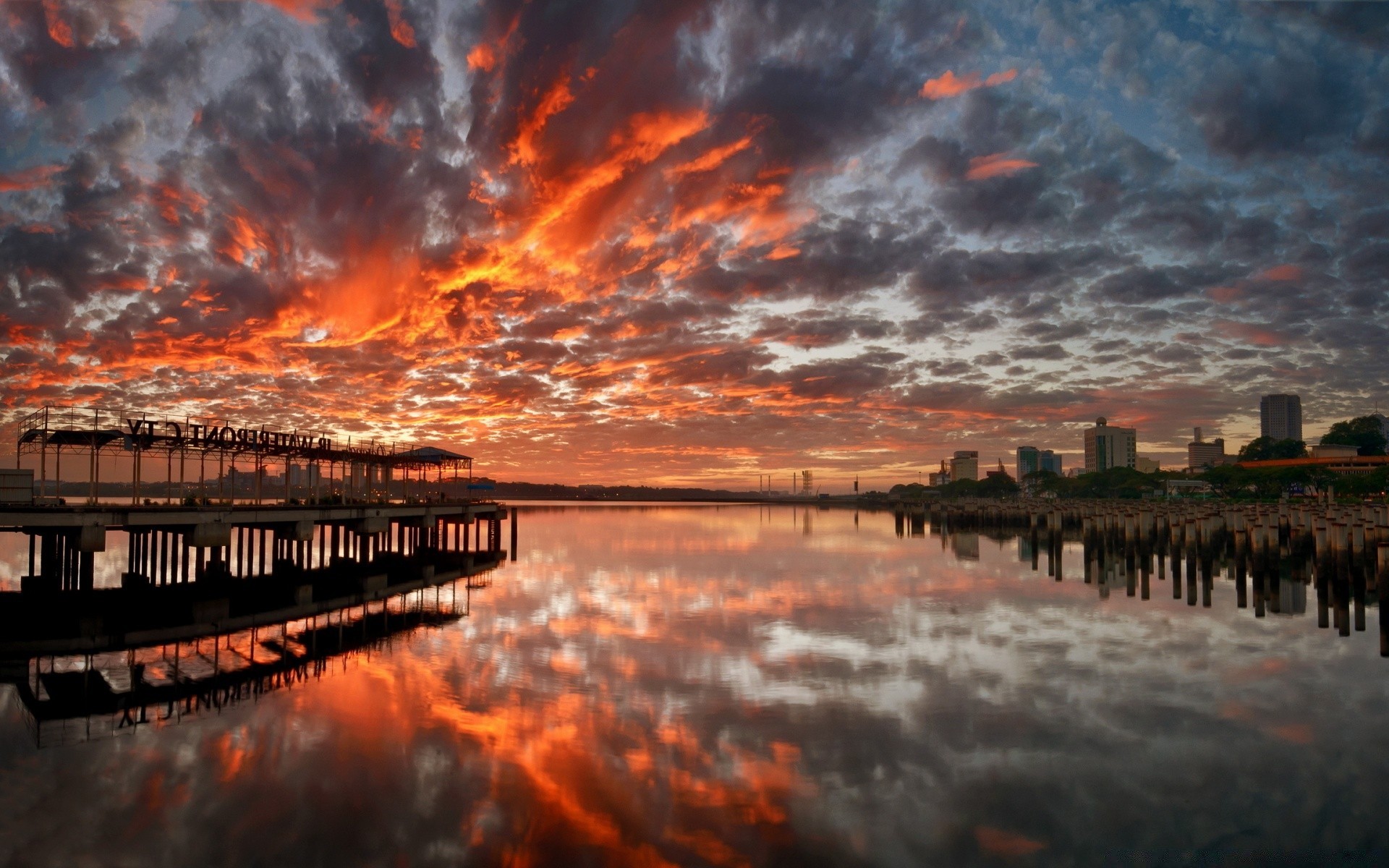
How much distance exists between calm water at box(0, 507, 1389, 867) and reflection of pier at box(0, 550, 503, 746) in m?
0.81

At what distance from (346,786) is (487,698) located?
525cm

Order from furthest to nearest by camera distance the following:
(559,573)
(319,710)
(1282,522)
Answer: (1282,522)
(559,573)
(319,710)

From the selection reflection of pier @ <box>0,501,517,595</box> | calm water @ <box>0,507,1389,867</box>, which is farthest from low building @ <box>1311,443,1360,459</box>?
reflection of pier @ <box>0,501,517,595</box>

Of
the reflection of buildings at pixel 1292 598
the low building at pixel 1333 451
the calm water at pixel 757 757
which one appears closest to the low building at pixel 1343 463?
the low building at pixel 1333 451

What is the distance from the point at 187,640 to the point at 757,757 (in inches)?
758

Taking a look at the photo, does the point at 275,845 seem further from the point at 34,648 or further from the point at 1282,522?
the point at 1282,522

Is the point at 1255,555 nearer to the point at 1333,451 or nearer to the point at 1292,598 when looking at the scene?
the point at 1292,598

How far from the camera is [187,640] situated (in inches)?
912

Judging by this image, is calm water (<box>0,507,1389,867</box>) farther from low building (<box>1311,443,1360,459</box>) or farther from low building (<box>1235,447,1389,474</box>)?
low building (<box>1311,443,1360,459</box>)

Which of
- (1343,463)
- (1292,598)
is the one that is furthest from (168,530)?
(1343,463)

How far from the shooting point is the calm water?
34.2 ft

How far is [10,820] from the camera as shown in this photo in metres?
11.2

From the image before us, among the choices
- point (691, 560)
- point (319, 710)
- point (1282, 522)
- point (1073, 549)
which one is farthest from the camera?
point (1073, 549)

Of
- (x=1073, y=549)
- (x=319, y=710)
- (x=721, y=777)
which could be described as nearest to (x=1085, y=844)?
(x=721, y=777)
